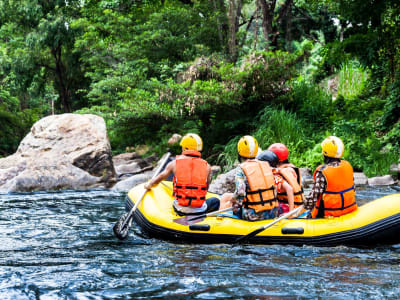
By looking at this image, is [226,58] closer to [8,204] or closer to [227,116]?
[227,116]

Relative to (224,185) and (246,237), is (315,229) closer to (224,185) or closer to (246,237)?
(246,237)

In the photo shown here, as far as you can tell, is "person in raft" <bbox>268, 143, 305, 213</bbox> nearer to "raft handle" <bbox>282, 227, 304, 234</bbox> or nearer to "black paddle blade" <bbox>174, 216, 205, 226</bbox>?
"raft handle" <bbox>282, 227, 304, 234</bbox>

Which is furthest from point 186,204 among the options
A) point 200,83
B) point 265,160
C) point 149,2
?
point 149,2

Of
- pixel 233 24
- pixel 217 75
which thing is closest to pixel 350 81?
pixel 233 24

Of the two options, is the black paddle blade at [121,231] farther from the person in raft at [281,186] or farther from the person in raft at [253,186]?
the person in raft at [281,186]

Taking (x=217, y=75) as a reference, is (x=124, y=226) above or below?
below

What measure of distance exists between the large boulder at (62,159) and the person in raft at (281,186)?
5701 millimetres

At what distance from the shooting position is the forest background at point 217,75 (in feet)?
33.0

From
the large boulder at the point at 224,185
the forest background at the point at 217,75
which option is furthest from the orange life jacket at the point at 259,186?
the forest background at the point at 217,75

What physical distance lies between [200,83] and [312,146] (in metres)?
3.17

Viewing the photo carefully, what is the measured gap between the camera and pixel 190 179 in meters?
4.99

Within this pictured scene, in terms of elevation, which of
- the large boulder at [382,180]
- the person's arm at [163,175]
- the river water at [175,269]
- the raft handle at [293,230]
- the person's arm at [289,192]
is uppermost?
the person's arm at [163,175]

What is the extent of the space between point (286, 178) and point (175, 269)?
1.79 metres

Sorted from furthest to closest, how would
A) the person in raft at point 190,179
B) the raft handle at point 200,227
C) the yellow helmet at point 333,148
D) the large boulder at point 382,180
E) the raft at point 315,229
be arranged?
1. the large boulder at point 382,180
2. the person in raft at point 190,179
3. the raft handle at point 200,227
4. the yellow helmet at point 333,148
5. the raft at point 315,229
